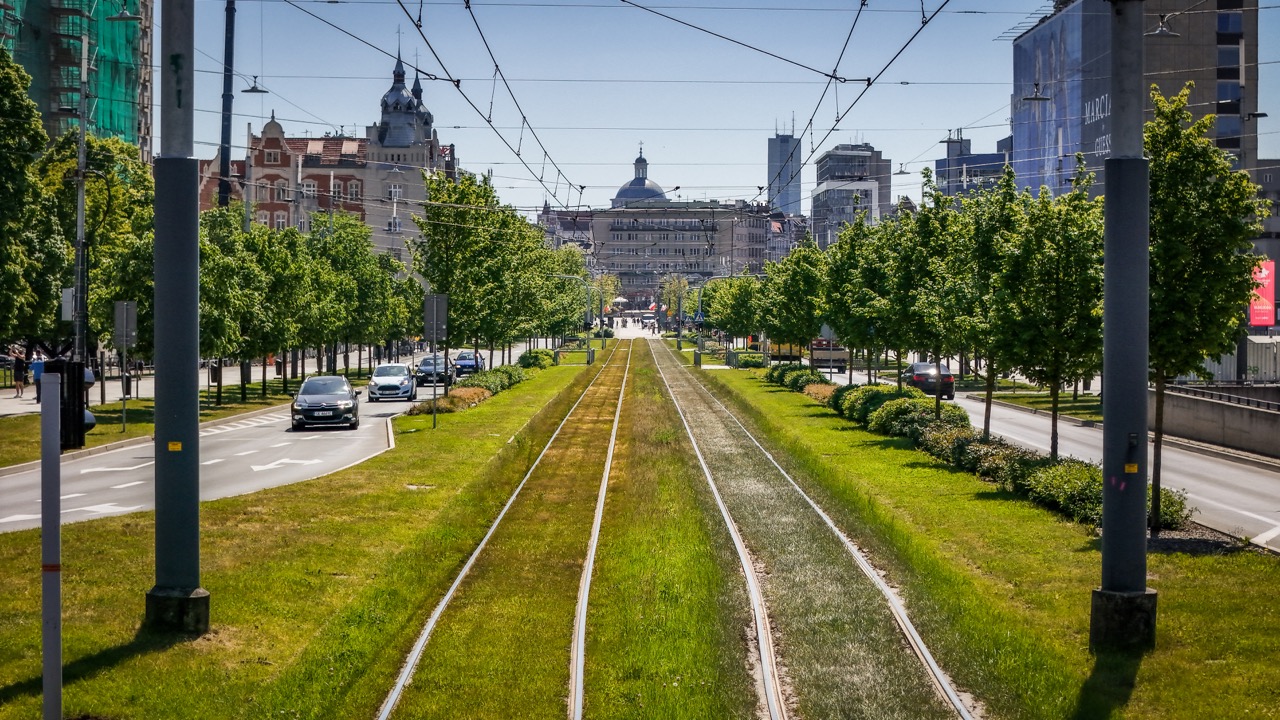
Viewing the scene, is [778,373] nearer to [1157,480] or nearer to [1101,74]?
[1157,480]

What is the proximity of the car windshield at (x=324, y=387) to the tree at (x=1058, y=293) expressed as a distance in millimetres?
23065

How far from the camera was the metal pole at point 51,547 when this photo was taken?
8.22 metres

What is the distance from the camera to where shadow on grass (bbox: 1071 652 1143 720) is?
33.9 ft

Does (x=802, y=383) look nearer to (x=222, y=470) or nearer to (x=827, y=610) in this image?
(x=222, y=470)

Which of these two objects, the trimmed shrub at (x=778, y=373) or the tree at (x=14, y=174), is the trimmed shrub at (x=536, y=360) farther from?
the tree at (x=14, y=174)

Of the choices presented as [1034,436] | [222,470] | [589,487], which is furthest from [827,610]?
[1034,436]

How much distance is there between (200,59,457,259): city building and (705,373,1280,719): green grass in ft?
346

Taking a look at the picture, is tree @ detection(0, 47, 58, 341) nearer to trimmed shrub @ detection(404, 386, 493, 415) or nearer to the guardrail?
trimmed shrub @ detection(404, 386, 493, 415)

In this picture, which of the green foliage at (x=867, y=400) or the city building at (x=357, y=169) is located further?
the city building at (x=357, y=169)

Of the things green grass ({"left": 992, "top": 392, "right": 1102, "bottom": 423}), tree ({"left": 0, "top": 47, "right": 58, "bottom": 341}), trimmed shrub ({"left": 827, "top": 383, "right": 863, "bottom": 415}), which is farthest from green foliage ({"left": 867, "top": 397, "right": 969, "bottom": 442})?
tree ({"left": 0, "top": 47, "right": 58, "bottom": 341})

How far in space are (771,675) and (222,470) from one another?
63.4ft

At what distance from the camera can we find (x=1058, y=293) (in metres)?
22.3

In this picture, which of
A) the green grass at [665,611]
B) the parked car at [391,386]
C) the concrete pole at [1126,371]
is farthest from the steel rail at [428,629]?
the parked car at [391,386]

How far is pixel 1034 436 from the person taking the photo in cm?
3872
